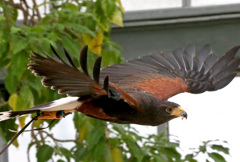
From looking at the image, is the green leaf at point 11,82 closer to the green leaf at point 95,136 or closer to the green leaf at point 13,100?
the green leaf at point 13,100

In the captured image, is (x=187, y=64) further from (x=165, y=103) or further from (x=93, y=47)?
(x=165, y=103)

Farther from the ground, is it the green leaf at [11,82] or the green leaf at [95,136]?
the green leaf at [11,82]

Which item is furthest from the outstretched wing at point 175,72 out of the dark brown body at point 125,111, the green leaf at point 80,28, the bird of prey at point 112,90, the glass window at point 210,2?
the glass window at point 210,2

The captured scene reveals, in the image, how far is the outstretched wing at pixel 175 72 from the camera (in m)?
3.59

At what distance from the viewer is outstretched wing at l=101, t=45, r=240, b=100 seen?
3586 mm

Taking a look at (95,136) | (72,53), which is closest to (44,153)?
(95,136)

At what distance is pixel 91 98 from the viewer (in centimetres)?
289

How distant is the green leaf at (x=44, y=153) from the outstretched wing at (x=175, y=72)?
2.44 feet

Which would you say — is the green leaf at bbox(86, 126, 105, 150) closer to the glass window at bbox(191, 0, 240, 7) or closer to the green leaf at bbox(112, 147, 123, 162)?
the green leaf at bbox(112, 147, 123, 162)

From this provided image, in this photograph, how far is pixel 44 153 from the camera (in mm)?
4285

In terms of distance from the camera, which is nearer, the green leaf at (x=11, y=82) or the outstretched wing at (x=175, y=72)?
the outstretched wing at (x=175, y=72)

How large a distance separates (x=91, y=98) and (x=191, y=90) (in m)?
0.94

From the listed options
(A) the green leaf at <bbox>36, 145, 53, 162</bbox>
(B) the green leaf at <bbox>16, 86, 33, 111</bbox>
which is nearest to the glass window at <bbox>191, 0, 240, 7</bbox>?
(A) the green leaf at <bbox>36, 145, 53, 162</bbox>

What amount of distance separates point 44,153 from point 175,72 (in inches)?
35.2
